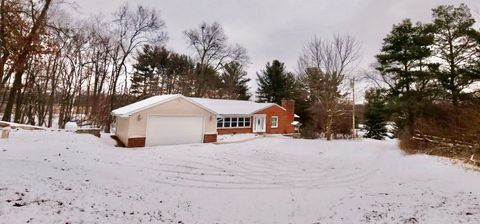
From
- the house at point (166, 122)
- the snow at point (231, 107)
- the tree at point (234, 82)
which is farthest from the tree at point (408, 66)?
the tree at point (234, 82)

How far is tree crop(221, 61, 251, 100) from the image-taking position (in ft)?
127

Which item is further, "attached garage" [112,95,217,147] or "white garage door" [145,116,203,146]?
"white garage door" [145,116,203,146]

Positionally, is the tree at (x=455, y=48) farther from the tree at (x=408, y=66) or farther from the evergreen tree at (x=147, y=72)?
the evergreen tree at (x=147, y=72)

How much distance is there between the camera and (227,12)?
18.5m

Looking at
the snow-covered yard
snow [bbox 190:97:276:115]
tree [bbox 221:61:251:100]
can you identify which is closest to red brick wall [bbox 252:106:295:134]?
snow [bbox 190:97:276:115]

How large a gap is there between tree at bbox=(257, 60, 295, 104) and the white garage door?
2298 cm

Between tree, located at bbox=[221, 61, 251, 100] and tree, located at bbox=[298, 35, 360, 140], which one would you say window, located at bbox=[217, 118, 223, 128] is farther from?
tree, located at bbox=[221, 61, 251, 100]

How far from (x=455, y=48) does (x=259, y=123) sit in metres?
17.1

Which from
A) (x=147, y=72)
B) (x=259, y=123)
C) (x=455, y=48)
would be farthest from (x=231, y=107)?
(x=455, y=48)

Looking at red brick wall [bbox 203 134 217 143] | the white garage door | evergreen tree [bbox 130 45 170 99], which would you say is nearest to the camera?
the white garage door

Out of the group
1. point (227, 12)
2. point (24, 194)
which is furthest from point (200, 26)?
point (24, 194)

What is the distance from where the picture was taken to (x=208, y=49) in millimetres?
34781

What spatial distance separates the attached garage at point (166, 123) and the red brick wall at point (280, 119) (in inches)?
412

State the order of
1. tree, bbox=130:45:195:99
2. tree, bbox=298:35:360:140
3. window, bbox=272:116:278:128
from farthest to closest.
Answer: tree, bbox=130:45:195:99 < window, bbox=272:116:278:128 < tree, bbox=298:35:360:140
